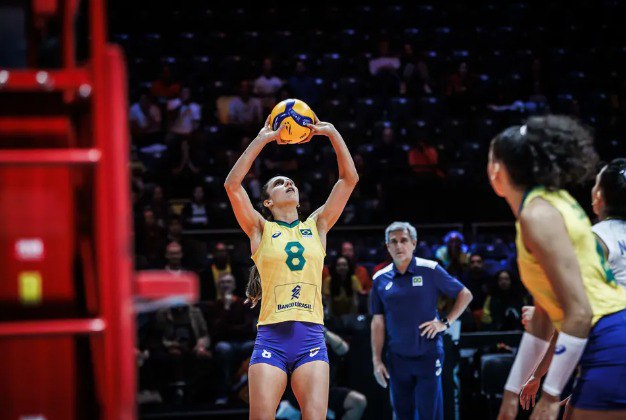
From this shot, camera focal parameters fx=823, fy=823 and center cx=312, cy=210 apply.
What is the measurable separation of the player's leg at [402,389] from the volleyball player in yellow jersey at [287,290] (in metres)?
2.42

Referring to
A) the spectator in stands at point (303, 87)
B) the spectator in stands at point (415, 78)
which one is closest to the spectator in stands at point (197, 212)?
the spectator in stands at point (303, 87)

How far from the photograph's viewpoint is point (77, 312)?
3027 mm

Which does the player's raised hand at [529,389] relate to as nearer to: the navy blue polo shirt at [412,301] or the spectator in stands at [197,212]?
the navy blue polo shirt at [412,301]

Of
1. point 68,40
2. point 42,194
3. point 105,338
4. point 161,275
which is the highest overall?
point 68,40

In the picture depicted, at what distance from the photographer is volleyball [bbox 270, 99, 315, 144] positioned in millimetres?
5691

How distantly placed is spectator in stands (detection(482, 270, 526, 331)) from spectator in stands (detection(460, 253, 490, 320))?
0.14 metres

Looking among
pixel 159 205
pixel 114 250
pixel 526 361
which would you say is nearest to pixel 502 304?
pixel 159 205

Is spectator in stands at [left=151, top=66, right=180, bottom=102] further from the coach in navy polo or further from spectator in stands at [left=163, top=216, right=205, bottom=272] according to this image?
the coach in navy polo

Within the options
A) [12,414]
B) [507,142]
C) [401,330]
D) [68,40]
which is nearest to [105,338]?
[12,414]

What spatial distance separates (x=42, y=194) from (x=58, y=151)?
0.77ft

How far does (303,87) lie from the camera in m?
13.9

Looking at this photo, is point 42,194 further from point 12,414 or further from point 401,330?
point 401,330

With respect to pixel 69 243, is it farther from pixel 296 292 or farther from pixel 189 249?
pixel 189 249

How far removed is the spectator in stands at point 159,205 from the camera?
10891mm
